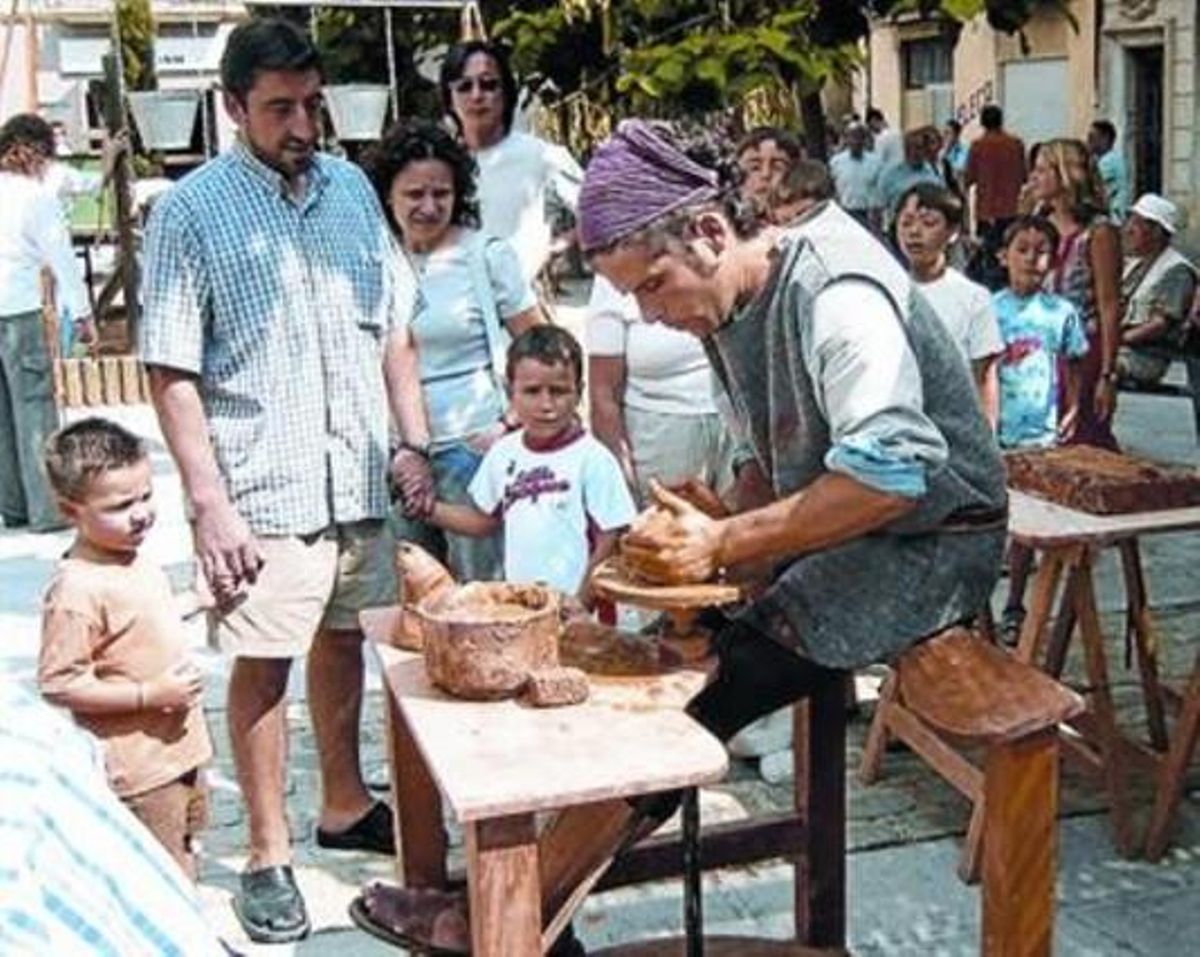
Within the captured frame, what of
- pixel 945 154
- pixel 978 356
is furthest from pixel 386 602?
pixel 945 154

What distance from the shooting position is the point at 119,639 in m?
3.05

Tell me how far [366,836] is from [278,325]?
122 centimetres

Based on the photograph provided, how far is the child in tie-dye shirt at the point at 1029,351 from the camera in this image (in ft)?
16.4

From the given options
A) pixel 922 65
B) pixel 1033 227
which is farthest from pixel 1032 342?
pixel 922 65

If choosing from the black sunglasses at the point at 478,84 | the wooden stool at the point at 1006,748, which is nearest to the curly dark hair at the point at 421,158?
the black sunglasses at the point at 478,84

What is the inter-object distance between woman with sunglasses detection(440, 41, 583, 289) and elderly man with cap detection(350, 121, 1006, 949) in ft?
6.96

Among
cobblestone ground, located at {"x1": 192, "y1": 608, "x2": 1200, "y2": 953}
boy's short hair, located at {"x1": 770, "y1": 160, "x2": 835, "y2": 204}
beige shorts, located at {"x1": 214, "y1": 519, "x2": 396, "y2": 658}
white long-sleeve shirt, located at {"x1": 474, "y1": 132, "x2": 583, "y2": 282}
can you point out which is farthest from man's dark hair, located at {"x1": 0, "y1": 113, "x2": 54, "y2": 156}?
beige shorts, located at {"x1": 214, "y1": 519, "x2": 396, "y2": 658}

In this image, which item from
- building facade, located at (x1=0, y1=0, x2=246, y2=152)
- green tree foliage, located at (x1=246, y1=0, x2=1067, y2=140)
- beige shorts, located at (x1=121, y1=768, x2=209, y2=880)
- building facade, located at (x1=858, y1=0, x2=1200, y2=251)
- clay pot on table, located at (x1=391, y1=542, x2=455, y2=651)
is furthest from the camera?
building facade, located at (x1=858, y1=0, x2=1200, y2=251)

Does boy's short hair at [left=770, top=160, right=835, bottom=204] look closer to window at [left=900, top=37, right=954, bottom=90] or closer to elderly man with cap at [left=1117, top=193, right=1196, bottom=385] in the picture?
elderly man with cap at [left=1117, top=193, right=1196, bottom=385]

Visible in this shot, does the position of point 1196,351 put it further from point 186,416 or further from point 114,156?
point 114,156

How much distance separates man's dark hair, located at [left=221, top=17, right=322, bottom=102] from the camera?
10.7 ft

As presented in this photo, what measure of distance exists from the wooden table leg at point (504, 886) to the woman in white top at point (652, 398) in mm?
1900

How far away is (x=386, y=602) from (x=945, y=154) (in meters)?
13.4

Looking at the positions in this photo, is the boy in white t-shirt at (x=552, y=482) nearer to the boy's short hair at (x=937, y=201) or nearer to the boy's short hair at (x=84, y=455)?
the boy's short hair at (x=84, y=455)
